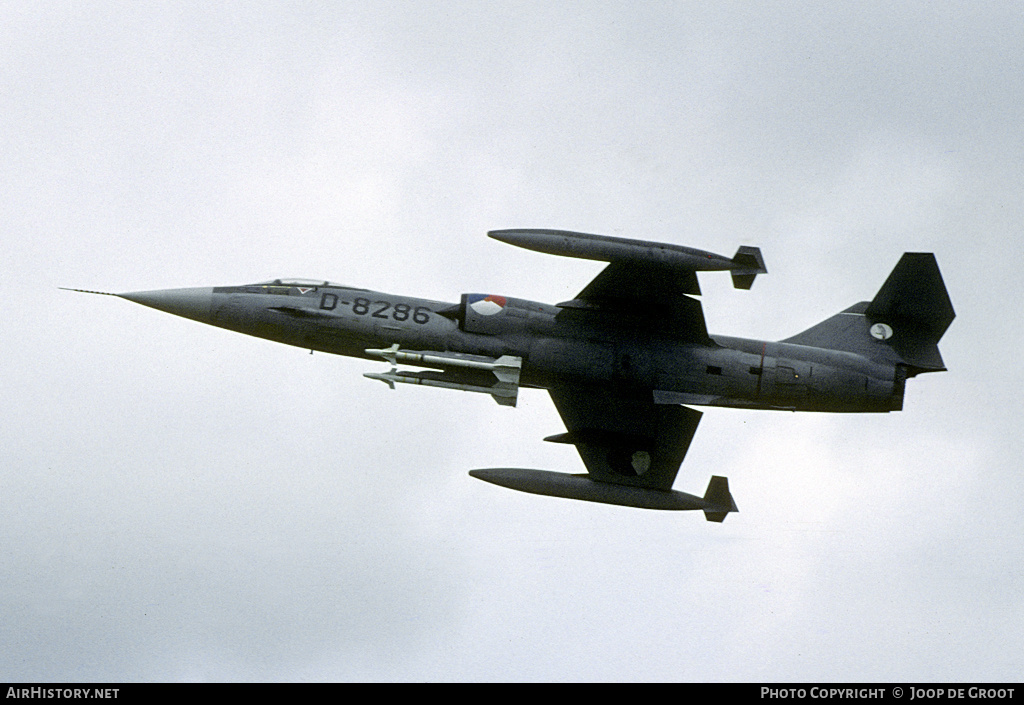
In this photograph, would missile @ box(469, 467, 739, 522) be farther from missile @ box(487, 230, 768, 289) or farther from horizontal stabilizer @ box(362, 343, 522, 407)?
missile @ box(487, 230, 768, 289)

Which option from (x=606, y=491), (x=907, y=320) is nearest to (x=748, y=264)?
(x=907, y=320)

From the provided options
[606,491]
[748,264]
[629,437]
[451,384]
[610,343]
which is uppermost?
[748,264]

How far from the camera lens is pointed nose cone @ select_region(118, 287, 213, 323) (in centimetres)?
2930

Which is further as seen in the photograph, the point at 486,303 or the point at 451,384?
the point at 486,303

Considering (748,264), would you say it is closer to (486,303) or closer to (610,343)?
(610,343)

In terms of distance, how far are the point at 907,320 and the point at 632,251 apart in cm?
770

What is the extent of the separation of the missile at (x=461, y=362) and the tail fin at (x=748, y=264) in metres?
5.54

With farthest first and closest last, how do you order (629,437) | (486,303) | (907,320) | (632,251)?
(629,437) → (907,320) → (486,303) → (632,251)

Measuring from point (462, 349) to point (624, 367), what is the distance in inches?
155

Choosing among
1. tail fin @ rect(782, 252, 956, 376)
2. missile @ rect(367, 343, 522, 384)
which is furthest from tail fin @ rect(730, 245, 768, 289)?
missile @ rect(367, 343, 522, 384)

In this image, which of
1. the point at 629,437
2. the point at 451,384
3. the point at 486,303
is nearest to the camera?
the point at 451,384

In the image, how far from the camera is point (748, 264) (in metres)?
26.5

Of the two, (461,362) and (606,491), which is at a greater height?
(461,362)
